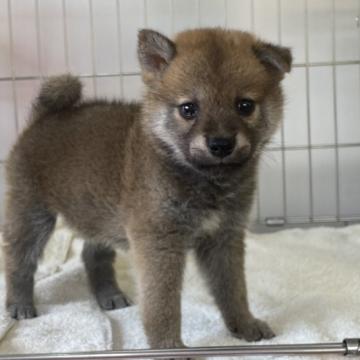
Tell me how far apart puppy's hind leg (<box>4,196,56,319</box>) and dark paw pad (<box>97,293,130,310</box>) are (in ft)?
0.67

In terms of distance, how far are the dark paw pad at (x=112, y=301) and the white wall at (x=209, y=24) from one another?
0.90 meters

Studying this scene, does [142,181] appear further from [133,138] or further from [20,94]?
[20,94]

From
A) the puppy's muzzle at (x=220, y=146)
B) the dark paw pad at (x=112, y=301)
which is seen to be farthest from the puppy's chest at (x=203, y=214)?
the dark paw pad at (x=112, y=301)

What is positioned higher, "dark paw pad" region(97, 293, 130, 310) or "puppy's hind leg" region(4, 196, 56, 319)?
"puppy's hind leg" region(4, 196, 56, 319)

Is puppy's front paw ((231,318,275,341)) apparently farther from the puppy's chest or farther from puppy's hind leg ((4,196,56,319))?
puppy's hind leg ((4,196,56,319))

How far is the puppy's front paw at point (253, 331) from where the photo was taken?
57.3 inches

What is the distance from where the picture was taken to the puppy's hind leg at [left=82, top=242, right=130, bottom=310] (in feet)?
5.80

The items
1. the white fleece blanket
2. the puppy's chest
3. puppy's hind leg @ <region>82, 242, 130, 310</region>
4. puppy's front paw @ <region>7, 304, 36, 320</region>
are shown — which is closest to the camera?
the puppy's chest

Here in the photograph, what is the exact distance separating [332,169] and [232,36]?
52.3 inches

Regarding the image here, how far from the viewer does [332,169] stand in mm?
2535

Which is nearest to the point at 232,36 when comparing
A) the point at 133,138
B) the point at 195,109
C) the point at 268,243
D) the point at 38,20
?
the point at 195,109

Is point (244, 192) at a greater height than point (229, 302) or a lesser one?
greater

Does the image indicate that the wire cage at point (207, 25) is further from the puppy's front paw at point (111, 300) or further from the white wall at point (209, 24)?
the puppy's front paw at point (111, 300)

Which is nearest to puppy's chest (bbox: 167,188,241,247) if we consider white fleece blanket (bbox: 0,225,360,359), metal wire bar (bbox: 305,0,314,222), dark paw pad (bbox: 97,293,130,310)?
white fleece blanket (bbox: 0,225,360,359)
